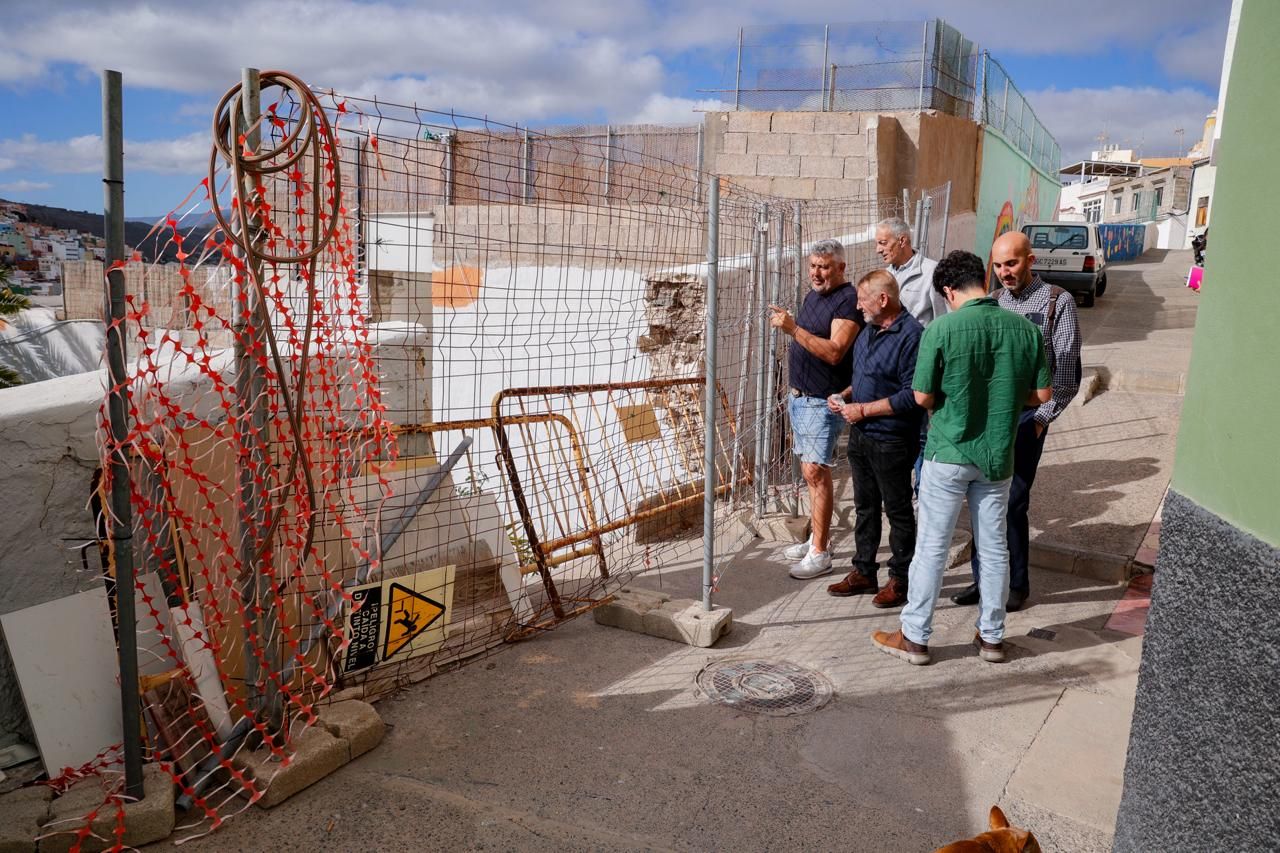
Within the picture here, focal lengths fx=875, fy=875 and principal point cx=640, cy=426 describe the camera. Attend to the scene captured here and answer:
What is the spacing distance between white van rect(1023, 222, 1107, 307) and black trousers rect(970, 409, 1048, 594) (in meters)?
16.0

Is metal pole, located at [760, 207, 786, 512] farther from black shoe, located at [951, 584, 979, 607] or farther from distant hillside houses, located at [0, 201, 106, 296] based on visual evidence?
distant hillside houses, located at [0, 201, 106, 296]

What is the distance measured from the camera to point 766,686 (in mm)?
3838

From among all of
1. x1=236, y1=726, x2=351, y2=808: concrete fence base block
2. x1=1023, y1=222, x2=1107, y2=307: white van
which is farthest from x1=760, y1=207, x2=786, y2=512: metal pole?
x1=1023, y1=222, x2=1107, y2=307: white van

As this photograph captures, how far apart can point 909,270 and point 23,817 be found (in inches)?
195

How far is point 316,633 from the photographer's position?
Result: 3451 mm

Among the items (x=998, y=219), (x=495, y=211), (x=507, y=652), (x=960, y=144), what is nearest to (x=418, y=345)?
(x=507, y=652)

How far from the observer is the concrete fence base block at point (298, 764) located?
9.42 feet

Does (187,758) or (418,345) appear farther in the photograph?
(418,345)

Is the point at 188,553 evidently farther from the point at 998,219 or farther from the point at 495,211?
the point at 998,219

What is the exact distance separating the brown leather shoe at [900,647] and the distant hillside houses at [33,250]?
47.1 feet

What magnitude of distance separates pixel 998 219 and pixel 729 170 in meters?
9.04

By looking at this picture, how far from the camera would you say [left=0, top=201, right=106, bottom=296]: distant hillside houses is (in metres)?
15.0

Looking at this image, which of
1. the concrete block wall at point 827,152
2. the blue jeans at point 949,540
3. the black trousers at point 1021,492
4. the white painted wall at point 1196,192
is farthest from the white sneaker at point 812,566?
the white painted wall at point 1196,192

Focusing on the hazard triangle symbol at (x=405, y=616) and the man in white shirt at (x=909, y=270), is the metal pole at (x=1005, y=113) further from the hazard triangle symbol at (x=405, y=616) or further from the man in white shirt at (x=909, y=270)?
the hazard triangle symbol at (x=405, y=616)
